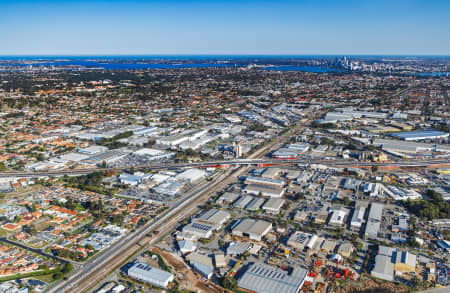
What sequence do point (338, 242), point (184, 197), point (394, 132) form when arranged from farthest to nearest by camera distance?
point (394, 132), point (184, 197), point (338, 242)

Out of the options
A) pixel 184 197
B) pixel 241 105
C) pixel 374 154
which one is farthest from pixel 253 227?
pixel 241 105

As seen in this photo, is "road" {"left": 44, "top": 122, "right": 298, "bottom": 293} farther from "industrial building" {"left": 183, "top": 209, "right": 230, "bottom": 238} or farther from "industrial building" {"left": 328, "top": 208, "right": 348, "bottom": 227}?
"industrial building" {"left": 328, "top": 208, "right": 348, "bottom": 227}

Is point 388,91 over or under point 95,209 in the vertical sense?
over

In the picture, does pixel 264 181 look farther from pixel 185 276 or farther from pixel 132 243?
pixel 185 276

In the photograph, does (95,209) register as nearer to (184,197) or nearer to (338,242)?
(184,197)

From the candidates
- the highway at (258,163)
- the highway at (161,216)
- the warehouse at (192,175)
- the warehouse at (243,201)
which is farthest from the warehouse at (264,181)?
the highway at (258,163)

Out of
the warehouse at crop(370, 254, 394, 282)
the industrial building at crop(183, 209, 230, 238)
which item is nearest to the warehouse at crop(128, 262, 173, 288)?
the industrial building at crop(183, 209, 230, 238)

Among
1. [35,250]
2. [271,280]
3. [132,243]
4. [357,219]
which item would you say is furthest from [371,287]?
[35,250]

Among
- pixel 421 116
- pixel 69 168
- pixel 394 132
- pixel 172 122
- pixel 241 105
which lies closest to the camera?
pixel 69 168
